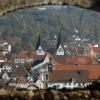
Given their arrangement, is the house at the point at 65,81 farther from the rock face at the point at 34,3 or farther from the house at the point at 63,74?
the rock face at the point at 34,3

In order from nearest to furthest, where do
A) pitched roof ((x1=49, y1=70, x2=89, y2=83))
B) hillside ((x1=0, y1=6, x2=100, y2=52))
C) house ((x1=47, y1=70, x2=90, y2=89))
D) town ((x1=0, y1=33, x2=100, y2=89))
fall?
house ((x1=47, y1=70, x2=90, y2=89)), town ((x1=0, y1=33, x2=100, y2=89)), pitched roof ((x1=49, y1=70, x2=89, y2=83)), hillside ((x1=0, y1=6, x2=100, y2=52))

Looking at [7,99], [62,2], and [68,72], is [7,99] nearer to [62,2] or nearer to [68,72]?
[62,2]

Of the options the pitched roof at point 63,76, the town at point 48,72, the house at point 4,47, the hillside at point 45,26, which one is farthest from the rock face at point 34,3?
the hillside at point 45,26

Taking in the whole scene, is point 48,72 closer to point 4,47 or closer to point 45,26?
point 4,47

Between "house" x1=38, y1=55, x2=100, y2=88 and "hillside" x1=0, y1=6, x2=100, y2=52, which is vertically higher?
"hillside" x1=0, y1=6, x2=100, y2=52

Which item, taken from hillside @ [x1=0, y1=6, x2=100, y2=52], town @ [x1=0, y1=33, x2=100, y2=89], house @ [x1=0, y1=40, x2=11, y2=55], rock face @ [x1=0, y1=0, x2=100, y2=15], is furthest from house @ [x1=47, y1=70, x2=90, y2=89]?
hillside @ [x1=0, y1=6, x2=100, y2=52]

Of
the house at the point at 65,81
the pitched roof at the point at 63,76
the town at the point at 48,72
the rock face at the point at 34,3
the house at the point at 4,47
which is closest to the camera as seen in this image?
the rock face at the point at 34,3

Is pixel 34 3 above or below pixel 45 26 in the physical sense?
below

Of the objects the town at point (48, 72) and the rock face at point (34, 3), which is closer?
the rock face at point (34, 3)

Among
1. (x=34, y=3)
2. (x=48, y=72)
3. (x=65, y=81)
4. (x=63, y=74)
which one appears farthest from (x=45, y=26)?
(x=34, y=3)

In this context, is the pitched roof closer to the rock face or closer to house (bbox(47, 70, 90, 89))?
house (bbox(47, 70, 90, 89))

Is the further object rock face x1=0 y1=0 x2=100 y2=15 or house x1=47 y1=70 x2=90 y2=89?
house x1=47 y1=70 x2=90 y2=89
